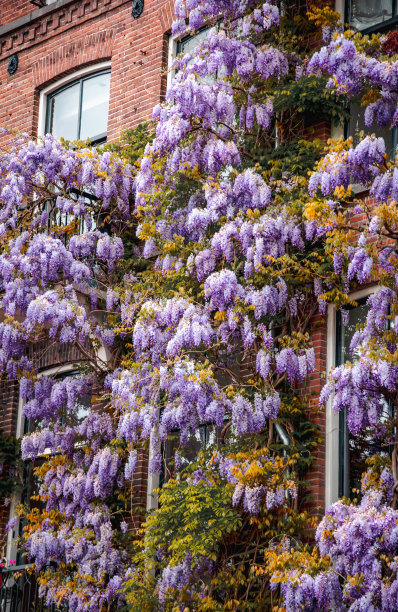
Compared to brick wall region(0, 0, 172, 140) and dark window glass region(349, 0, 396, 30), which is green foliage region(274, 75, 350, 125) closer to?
dark window glass region(349, 0, 396, 30)

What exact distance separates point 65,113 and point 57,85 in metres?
0.46

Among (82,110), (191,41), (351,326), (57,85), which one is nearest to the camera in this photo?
(351,326)

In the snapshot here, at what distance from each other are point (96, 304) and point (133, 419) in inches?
Result: 82.3

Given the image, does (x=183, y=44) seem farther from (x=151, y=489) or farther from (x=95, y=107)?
(x=151, y=489)

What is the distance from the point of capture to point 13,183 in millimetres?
13703

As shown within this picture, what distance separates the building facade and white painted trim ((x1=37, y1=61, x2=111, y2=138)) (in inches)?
0.5

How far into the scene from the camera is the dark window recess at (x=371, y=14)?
12414 mm

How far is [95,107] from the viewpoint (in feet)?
50.9

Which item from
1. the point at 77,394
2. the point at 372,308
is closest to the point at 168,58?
the point at 77,394

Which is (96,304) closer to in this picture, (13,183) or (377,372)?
(13,183)

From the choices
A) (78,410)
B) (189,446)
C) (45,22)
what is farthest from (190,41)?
(189,446)

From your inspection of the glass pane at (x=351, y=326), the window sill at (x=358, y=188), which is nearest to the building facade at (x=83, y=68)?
the window sill at (x=358, y=188)

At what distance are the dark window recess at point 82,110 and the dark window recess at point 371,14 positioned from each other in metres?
3.91

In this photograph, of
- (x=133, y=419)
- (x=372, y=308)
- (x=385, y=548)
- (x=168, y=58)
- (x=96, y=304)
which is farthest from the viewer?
(x=168, y=58)
